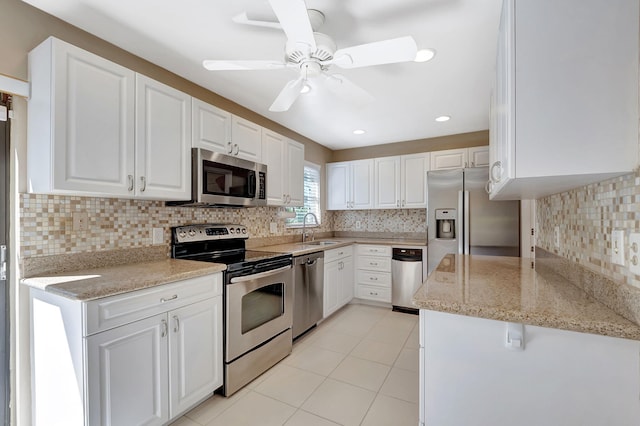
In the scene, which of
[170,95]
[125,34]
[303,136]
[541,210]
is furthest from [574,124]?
[303,136]

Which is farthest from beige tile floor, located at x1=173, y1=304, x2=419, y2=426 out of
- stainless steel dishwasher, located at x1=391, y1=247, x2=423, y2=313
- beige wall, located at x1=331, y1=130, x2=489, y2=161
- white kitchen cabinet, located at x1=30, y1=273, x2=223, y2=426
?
beige wall, located at x1=331, y1=130, x2=489, y2=161

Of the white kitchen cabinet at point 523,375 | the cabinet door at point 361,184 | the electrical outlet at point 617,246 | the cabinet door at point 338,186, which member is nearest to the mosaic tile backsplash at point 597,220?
the electrical outlet at point 617,246

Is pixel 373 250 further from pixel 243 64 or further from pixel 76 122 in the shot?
pixel 76 122

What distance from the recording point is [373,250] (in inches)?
154

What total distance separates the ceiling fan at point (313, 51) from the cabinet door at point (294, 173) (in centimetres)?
143

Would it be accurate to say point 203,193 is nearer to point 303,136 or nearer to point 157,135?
point 157,135

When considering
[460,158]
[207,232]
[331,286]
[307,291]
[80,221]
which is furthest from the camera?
[460,158]

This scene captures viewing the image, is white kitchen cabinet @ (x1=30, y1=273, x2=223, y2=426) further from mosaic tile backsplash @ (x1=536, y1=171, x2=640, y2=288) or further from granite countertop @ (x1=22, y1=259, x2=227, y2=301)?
mosaic tile backsplash @ (x1=536, y1=171, x2=640, y2=288)

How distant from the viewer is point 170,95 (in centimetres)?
197

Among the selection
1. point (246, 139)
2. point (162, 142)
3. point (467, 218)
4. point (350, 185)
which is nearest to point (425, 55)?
point (246, 139)

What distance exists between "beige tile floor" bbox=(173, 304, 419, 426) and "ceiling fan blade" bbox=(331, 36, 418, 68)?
208 cm

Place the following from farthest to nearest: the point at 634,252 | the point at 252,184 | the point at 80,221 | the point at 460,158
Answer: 1. the point at 460,158
2. the point at 252,184
3. the point at 80,221
4. the point at 634,252

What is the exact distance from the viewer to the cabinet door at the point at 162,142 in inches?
70.9

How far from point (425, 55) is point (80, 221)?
97.7 inches
